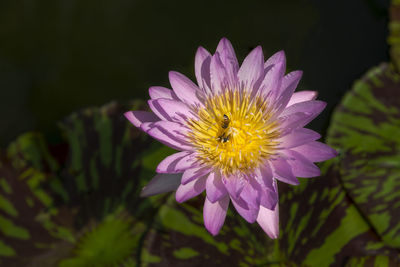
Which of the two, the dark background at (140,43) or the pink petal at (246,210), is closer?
the pink petal at (246,210)

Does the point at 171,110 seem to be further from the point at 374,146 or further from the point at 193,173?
the point at 374,146

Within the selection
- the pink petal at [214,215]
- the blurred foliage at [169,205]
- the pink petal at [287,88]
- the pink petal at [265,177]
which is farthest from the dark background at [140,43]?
the pink petal at [214,215]

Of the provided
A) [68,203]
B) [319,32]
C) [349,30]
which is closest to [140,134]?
[68,203]

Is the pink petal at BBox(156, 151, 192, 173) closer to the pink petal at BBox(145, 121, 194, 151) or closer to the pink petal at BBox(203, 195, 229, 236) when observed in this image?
the pink petal at BBox(145, 121, 194, 151)

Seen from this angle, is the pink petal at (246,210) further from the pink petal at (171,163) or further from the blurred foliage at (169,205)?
the blurred foliage at (169,205)

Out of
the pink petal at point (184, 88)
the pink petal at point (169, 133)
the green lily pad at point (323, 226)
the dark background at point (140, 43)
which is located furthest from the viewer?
the dark background at point (140, 43)

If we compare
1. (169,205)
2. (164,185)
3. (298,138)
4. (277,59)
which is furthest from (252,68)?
(169,205)
